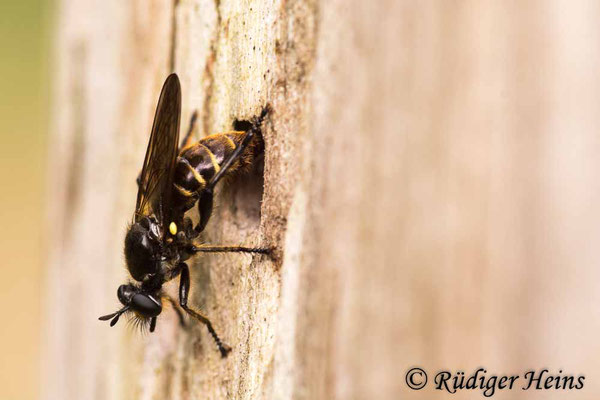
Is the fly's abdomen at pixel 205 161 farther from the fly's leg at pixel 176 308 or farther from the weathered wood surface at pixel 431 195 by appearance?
the weathered wood surface at pixel 431 195

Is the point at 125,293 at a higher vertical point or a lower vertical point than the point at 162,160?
lower

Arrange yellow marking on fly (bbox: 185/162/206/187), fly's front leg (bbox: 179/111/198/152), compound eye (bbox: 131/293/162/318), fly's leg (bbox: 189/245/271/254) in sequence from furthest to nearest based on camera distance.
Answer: yellow marking on fly (bbox: 185/162/206/187)
compound eye (bbox: 131/293/162/318)
fly's front leg (bbox: 179/111/198/152)
fly's leg (bbox: 189/245/271/254)

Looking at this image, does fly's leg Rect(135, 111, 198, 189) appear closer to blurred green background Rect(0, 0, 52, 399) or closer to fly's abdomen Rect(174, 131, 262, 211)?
fly's abdomen Rect(174, 131, 262, 211)

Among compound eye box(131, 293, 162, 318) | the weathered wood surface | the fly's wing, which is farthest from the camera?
compound eye box(131, 293, 162, 318)

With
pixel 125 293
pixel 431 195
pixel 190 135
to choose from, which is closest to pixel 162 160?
pixel 190 135

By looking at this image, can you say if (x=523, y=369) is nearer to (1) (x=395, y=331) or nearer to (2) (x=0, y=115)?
(1) (x=395, y=331)

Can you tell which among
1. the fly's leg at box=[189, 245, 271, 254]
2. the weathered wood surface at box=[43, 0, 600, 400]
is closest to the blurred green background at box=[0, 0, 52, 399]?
the fly's leg at box=[189, 245, 271, 254]

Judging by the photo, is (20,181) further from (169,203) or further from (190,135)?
(190,135)
